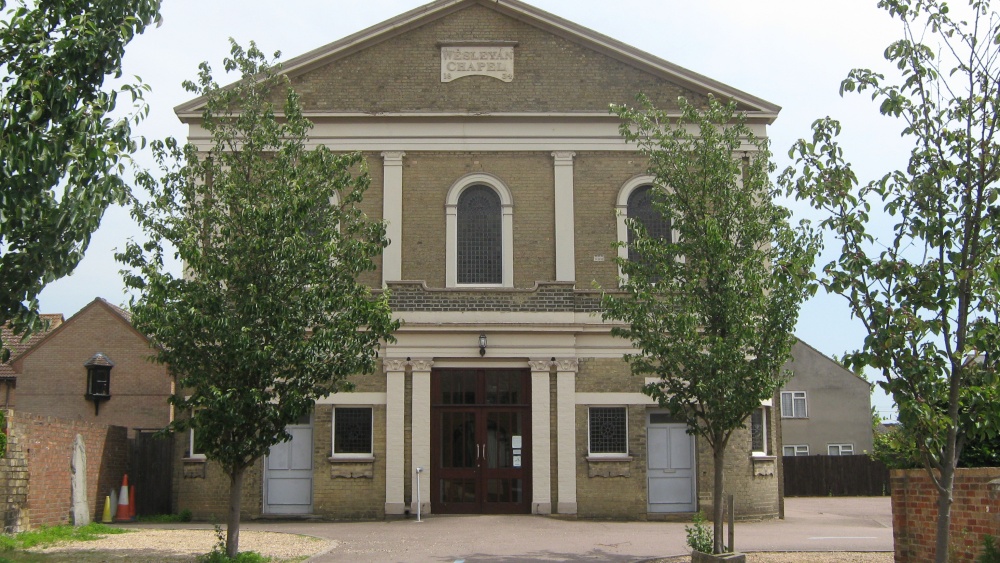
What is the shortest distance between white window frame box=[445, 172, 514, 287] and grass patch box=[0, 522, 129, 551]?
26.8 ft

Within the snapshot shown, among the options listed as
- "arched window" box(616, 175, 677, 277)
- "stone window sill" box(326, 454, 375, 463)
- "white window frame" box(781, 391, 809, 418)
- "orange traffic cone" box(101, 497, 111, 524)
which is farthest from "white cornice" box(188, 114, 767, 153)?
"white window frame" box(781, 391, 809, 418)

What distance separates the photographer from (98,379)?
30484mm

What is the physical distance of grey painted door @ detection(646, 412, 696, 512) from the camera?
71.7 ft

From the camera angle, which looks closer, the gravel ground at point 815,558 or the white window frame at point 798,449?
the gravel ground at point 815,558

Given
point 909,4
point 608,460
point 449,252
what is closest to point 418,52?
point 449,252

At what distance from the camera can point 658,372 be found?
A: 15.3m

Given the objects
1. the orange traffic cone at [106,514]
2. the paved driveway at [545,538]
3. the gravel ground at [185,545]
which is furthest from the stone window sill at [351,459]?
the orange traffic cone at [106,514]

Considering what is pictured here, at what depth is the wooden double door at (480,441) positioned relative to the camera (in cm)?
2170

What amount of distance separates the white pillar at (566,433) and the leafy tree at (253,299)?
7.78 m

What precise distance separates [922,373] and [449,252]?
1416 cm

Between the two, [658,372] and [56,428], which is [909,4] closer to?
[658,372]

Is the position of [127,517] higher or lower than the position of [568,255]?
lower

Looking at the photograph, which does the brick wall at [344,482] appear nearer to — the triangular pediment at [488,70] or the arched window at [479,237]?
the arched window at [479,237]

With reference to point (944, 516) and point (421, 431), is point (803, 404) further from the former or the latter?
point (944, 516)
